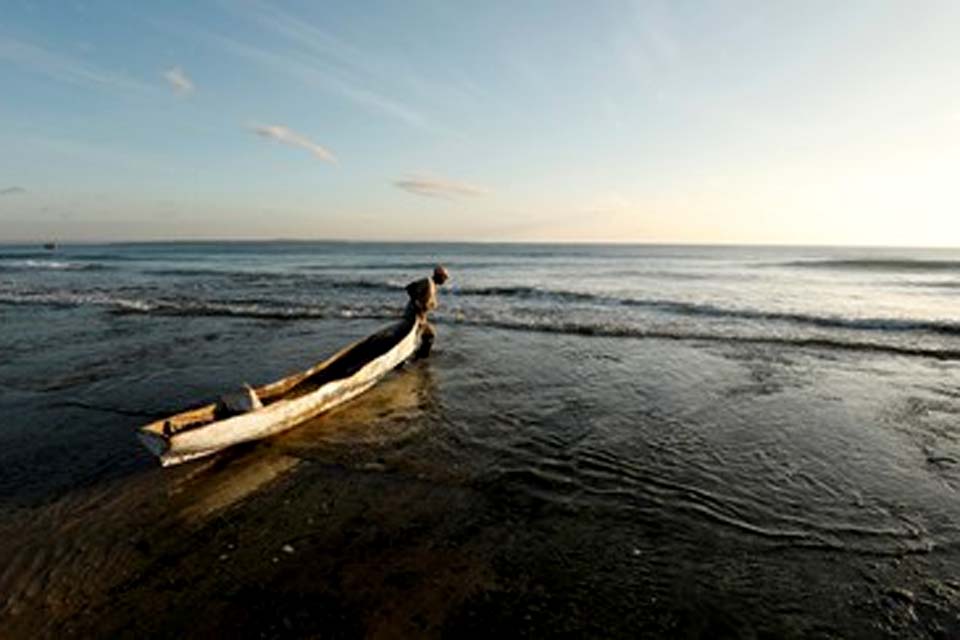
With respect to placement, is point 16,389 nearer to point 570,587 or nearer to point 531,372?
point 531,372

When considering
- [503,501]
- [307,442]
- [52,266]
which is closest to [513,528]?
[503,501]

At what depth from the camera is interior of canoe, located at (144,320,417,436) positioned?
256 inches

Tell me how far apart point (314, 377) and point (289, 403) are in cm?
232

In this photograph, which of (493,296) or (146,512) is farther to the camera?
(493,296)

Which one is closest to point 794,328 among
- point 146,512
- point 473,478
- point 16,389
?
point 473,478

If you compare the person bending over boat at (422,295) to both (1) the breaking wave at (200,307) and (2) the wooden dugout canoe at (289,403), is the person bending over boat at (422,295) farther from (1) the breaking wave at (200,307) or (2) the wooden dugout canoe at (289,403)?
(1) the breaking wave at (200,307)

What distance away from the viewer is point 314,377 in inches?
392

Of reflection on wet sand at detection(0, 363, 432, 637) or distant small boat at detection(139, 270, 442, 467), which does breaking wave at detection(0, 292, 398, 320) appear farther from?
reflection on wet sand at detection(0, 363, 432, 637)

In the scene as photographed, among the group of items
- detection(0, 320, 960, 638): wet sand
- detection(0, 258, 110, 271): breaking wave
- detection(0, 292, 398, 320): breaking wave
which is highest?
detection(0, 320, 960, 638): wet sand

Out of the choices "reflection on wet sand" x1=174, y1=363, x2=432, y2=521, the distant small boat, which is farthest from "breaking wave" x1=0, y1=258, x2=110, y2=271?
"reflection on wet sand" x1=174, y1=363, x2=432, y2=521

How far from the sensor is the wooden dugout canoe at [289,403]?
6.20 m

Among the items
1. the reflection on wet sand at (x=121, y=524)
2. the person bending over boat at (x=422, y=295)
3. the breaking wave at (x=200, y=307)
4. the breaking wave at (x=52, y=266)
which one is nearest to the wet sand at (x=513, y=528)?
the reflection on wet sand at (x=121, y=524)

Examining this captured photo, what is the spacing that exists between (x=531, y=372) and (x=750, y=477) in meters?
5.60

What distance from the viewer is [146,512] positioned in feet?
18.7
